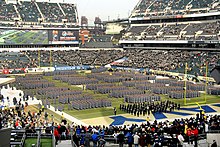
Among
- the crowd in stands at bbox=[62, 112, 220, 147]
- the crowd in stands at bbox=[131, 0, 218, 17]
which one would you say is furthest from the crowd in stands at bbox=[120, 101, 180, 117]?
the crowd in stands at bbox=[131, 0, 218, 17]

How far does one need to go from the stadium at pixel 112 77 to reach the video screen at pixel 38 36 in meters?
0.21

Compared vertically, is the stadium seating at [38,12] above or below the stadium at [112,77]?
above

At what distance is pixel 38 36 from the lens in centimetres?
7244

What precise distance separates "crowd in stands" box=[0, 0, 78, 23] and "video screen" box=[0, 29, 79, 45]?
4.17 m

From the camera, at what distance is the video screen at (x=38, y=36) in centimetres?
6781

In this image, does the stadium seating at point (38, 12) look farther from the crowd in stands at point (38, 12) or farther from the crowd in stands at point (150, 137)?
the crowd in stands at point (150, 137)

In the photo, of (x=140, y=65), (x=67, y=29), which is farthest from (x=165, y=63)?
(x=67, y=29)

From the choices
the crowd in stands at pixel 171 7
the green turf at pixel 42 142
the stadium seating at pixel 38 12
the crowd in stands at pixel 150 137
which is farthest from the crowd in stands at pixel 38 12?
the crowd in stands at pixel 150 137

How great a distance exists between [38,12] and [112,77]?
133ft

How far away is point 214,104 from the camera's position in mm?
30844

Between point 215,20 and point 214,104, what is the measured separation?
33.7 m

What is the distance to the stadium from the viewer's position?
14.2 metres

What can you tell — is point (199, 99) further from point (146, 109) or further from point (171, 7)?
point (171, 7)

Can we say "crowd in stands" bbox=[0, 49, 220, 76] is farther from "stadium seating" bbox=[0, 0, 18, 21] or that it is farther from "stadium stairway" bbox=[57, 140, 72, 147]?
"stadium stairway" bbox=[57, 140, 72, 147]
